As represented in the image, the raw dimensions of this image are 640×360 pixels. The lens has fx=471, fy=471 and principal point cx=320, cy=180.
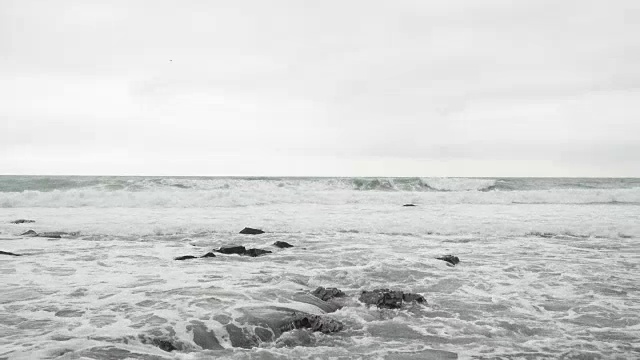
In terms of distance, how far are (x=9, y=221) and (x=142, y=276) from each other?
11780 mm

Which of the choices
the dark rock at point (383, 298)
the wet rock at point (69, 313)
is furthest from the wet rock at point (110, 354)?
the dark rock at point (383, 298)

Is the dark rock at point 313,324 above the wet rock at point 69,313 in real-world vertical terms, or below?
above

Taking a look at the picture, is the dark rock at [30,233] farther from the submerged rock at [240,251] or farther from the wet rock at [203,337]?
the wet rock at [203,337]

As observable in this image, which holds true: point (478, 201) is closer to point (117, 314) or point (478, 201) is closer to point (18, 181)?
point (117, 314)

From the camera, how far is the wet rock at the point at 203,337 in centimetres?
490

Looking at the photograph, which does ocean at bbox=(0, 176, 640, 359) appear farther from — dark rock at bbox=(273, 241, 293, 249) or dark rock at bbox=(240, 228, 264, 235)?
dark rock at bbox=(240, 228, 264, 235)

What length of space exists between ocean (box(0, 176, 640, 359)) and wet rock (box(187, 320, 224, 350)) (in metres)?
0.01

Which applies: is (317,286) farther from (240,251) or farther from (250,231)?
(250,231)

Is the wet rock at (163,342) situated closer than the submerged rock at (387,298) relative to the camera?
Yes

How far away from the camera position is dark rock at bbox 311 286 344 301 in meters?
6.71

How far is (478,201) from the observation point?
29.7 metres

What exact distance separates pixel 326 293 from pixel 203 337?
86.6 inches

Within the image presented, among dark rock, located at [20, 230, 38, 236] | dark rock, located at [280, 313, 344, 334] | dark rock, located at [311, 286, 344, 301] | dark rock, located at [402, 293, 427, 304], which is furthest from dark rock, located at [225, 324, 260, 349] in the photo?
dark rock, located at [20, 230, 38, 236]

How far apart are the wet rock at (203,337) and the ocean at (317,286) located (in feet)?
0.04
